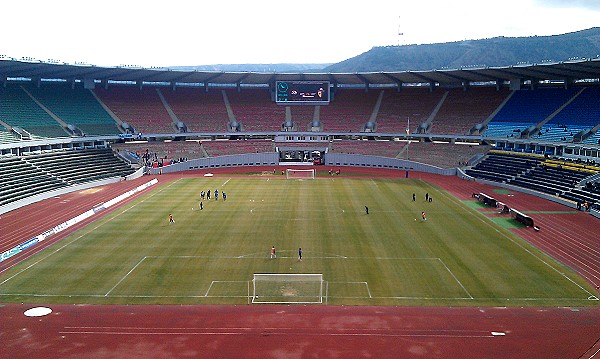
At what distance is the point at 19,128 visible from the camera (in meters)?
60.3

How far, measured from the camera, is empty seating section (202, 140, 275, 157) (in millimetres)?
76762

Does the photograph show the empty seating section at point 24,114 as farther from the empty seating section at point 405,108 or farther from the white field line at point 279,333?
the empty seating section at point 405,108

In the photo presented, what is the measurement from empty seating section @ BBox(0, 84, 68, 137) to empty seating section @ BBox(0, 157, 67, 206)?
35.6 feet

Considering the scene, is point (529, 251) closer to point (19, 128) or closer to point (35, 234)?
point (35, 234)

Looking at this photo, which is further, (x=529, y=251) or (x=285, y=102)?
(x=285, y=102)

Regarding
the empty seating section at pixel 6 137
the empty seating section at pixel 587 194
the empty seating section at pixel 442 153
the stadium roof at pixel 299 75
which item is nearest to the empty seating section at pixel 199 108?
the stadium roof at pixel 299 75

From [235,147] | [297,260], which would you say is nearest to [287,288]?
[297,260]

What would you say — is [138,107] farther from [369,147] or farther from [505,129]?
[505,129]

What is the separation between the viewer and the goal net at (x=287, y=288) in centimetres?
2397

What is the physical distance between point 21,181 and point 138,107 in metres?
35.0

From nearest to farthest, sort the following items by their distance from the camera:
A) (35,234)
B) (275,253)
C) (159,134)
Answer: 1. (275,253)
2. (35,234)
3. (159,134)

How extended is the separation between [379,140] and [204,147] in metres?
30.4

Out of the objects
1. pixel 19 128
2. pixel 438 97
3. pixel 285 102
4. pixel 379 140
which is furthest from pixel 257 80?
pixel 19 128

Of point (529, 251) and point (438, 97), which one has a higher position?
point (438, 97)
